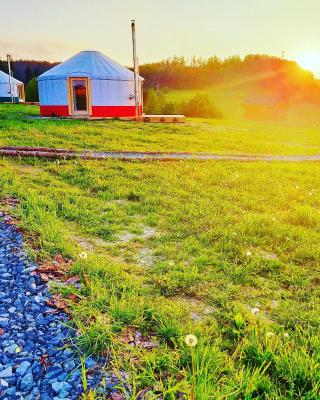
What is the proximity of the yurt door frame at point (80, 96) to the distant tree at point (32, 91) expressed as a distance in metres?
12.4

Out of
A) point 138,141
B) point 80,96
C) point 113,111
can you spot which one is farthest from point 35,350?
point 80,96

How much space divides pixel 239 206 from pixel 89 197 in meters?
1.88

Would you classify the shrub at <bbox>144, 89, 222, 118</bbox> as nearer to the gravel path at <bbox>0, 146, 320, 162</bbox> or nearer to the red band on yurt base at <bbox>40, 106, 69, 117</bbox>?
the red band on yurt base at <bbox>40, 106, 69, 117</bbox>

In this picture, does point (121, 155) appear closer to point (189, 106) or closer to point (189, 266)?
point (189, 266)

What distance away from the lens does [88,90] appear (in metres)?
16.3

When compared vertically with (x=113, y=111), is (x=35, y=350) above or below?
below

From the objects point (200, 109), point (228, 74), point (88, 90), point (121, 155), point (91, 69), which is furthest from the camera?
point (228, 74)

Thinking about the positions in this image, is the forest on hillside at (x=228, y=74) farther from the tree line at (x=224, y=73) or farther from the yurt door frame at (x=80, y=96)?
the yurt door frame at (x=80, y=96)

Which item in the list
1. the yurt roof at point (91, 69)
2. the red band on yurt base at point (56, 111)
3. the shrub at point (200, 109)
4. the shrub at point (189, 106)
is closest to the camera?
the yurt roof at point (91, 69)

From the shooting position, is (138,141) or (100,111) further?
(100,111)

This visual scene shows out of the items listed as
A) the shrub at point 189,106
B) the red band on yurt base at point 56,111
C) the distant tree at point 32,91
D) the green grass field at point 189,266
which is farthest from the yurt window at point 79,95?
the distant tree at point 32,91

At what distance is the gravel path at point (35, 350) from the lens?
163 centimetres

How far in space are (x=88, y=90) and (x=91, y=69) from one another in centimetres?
97

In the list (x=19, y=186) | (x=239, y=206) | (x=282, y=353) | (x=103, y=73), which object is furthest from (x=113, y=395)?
(x=103, y=73)
